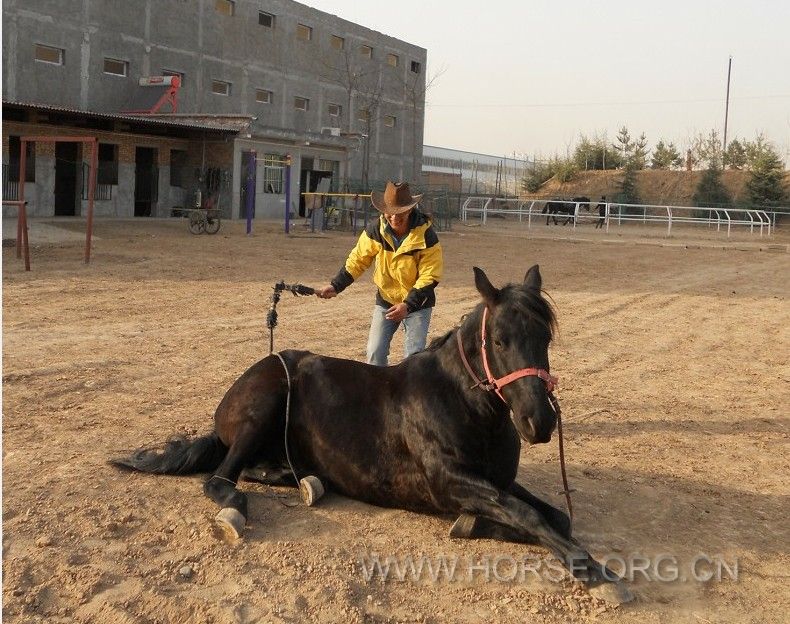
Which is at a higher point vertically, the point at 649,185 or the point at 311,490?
the point at 649,185

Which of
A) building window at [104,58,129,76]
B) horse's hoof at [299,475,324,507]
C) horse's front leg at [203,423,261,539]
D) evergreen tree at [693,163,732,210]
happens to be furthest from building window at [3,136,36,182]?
evergreen tree at [693,163,732,210]

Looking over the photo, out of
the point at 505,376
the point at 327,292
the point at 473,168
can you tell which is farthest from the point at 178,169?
the point at 473,168

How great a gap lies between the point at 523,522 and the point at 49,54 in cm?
3156

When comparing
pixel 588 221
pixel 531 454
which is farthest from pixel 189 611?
pixel 588 221

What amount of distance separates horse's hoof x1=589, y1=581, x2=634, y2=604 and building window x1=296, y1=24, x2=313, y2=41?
4251 centimetres

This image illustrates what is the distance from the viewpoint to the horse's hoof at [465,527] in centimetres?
417

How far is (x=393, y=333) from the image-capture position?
234 inches

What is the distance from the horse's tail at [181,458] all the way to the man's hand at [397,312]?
1325 millimetres

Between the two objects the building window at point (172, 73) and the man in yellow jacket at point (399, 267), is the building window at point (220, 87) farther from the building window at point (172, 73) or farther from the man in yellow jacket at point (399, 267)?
the man in yellow jacket at point (399, 267)

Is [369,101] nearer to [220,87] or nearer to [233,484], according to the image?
[220,87]

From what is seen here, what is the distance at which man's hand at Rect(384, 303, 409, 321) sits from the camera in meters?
5.55

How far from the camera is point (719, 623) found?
349cm

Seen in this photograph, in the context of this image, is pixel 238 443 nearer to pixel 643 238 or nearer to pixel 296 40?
pixel 643 238

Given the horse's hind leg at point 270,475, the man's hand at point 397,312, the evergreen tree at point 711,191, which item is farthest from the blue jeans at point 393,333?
the evergreen tree at point 711,191
